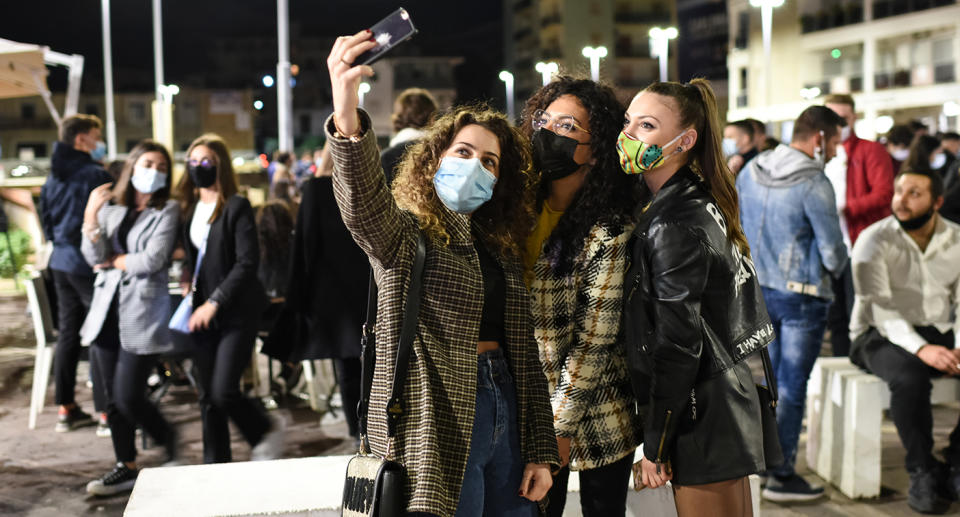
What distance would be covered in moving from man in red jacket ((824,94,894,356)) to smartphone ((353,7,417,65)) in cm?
549

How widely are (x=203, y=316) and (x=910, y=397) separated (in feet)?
13.1

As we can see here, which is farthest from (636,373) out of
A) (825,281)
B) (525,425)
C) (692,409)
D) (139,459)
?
(139,459)

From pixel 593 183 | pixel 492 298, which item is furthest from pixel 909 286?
pixel 492 298

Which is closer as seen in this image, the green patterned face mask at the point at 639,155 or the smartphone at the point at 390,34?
→ the smartphone at the point at 390,34

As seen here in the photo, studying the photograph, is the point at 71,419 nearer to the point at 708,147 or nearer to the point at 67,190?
the point at 67,190

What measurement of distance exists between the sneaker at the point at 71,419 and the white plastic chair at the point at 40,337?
25 centimetres

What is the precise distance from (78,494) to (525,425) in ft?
13.5

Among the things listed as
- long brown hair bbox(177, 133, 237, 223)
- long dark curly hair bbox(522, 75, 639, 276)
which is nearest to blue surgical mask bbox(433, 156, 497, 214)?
long dark curly hair bbox(522, 75, 639, 276)

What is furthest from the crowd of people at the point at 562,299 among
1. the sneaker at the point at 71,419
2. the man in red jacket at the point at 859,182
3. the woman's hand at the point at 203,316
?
the sneaker at the point at 71,419

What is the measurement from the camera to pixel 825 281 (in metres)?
5.65

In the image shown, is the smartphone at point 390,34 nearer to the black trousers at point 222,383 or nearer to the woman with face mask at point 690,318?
the woman with face mask at point 690,318

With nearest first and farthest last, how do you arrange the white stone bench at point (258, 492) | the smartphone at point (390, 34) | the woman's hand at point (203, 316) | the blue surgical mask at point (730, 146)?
the smartphone at point (390, 34), the white stone bench at point (258, 492), the woman's hand at point (203, 316), the blue surgical mask at point (730, 146)

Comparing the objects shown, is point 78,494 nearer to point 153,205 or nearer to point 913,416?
point 153,205

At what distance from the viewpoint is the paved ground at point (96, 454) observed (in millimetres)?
5574
